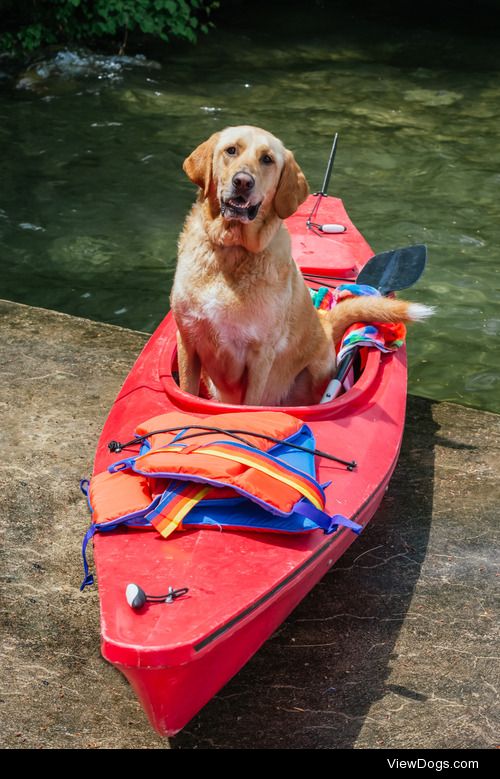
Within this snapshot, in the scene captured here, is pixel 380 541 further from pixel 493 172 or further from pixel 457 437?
pixel 493 172

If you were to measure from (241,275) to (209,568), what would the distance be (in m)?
1.23

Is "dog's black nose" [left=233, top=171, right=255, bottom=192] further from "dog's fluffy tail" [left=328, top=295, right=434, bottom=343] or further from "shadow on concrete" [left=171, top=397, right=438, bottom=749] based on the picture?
"shadow on concrete" [left=171, top=397, right=438, bottom=749]

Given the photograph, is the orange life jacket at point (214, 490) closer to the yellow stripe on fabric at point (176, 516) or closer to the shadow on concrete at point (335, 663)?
the yellow stripe on fabric at point (176, 516)

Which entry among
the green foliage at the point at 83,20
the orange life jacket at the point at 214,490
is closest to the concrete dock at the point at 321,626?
the orange life jacket at the point at 214,490

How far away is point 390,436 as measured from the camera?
4.06 meters

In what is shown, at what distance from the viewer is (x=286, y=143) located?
31.6ft

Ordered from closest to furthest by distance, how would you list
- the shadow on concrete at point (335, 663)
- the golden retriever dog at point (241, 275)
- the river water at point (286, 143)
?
the shadow on concrete at point (335, 663) < the golden retriever dog at point (241, 275) < the river water at point (286, 143)

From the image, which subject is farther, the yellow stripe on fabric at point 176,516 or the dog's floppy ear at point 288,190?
the dog's floppy ear at point 288,190

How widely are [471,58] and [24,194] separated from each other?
641cm

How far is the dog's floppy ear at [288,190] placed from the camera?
374 centimetres

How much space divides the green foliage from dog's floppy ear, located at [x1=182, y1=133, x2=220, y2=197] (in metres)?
8.19

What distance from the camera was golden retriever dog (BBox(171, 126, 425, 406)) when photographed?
143 inches
